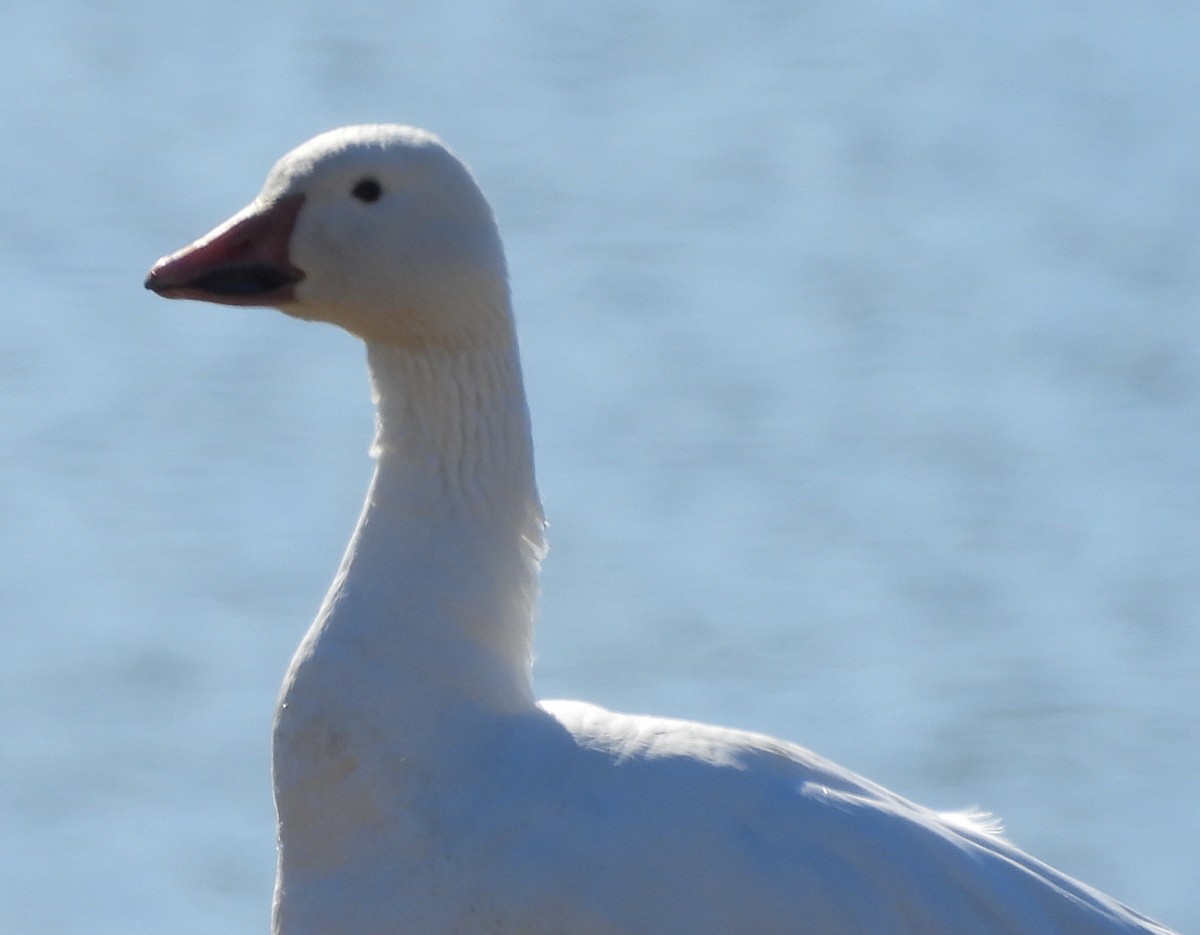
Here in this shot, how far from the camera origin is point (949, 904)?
480 cm

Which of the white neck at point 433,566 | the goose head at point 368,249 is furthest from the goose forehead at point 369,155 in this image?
the white neck at point 433,566

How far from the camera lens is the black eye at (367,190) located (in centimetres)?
504

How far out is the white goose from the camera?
4688mm

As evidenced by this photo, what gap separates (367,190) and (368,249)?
124 millimetres

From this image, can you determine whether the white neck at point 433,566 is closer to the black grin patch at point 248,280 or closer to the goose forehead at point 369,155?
the black grin patch at point 248,280

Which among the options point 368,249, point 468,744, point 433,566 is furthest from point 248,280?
point 468,744

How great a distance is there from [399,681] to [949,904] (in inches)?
45.4

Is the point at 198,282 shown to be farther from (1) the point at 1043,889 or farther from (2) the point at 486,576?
(1) the point at 1043,889

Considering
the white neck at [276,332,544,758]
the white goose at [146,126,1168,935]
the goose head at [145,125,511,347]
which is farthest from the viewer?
the goose head at [145,125,511,347]

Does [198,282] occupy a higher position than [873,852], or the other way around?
[198,282]

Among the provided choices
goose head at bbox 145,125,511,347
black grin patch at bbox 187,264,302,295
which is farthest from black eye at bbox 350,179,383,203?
black grin patch at bbox 187,264,302,295

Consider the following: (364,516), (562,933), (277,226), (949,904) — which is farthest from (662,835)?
(277,226)

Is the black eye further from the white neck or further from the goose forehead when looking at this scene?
the white neck

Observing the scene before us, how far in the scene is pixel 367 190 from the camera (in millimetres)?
5055
